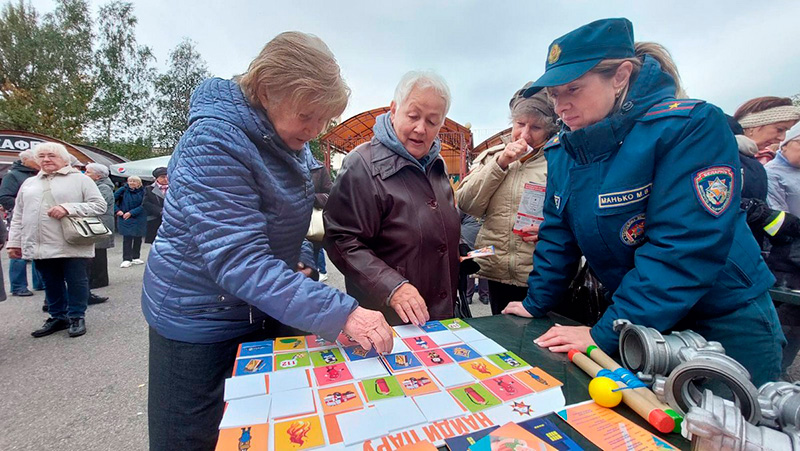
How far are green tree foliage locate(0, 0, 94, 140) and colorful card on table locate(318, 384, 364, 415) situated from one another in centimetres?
2448

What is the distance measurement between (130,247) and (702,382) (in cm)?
831

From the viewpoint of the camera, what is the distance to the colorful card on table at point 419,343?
3.61ft

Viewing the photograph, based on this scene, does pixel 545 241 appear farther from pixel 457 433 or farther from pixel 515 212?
pixel 457 433

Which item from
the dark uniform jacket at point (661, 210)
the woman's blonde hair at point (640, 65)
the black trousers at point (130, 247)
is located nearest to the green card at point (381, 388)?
the dark uniform jacket at point (661, 210)

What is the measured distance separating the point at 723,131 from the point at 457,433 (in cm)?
103

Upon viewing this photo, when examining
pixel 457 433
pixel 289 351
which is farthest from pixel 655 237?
pixel 289 351

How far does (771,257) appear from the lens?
2.24 m

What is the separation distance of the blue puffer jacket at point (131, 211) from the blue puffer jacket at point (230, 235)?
21.7 ft

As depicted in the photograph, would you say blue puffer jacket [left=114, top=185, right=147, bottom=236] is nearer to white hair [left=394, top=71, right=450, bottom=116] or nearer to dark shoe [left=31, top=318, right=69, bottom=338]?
dark shoe [left=31, top=318, right=69, bottom=338]

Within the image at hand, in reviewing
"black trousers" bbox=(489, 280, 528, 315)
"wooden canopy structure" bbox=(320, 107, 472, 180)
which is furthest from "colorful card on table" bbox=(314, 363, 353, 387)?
"wooden canopy structure" bbox=(320, 107, 472, 180)

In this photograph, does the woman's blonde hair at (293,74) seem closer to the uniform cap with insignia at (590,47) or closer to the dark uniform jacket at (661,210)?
the uniform cap with insignia at (590,47)

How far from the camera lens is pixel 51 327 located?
3.59m

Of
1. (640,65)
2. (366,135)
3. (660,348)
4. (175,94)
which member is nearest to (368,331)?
(660,348)

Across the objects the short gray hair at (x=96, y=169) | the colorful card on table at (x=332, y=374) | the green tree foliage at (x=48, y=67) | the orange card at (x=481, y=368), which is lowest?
the colorful card on table at (x=332, y=374)
